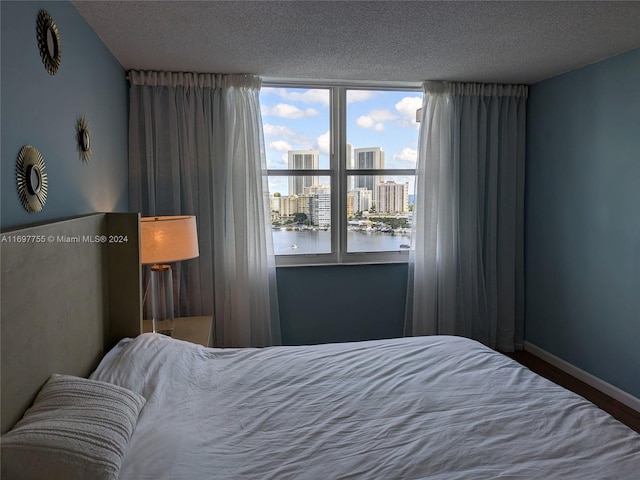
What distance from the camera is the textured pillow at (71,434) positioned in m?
1.11

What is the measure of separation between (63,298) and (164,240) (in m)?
0.93

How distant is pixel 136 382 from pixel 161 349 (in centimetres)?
29

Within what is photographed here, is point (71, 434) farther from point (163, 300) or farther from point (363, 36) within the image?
point (363, 36)

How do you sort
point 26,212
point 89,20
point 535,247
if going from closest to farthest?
point 26,212
point 89,20
point 535,247

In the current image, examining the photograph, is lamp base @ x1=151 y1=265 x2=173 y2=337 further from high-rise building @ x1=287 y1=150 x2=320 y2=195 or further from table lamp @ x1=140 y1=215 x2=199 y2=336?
high-rise building @ x1=287 y1=150 x2=320 y2=195

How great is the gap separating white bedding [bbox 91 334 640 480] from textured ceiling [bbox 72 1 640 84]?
62.4 inches

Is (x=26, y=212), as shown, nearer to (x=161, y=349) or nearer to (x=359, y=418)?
(x=161, y=349)

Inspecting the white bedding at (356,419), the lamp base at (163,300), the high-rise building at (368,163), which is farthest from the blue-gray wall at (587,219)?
the lamp base at (163,300)

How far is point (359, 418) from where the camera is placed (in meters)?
1.58

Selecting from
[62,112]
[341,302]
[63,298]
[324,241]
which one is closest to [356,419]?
[63,298]

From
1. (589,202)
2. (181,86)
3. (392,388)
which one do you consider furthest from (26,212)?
(589,202)

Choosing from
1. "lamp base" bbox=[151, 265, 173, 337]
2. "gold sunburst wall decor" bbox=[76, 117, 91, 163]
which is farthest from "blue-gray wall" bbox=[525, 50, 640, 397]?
"gold sunburst wall decor" bbox=[76, 117, 91, 163]

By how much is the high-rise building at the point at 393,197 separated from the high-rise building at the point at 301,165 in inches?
22.5

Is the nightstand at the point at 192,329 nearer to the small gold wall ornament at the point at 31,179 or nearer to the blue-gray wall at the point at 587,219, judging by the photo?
the small gold wall ornament at the point at 31,179
